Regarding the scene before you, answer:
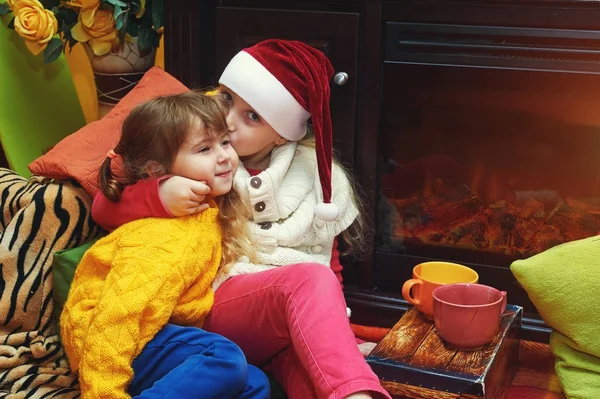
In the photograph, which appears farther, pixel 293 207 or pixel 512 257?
pixel 512 257

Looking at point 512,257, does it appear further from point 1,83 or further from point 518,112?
point 1,83

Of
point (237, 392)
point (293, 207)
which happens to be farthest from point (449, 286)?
point (237, 392)

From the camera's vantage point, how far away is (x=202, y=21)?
1.99m

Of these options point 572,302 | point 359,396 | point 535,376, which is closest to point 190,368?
point 359,396

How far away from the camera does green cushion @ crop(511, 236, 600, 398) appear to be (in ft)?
5.17

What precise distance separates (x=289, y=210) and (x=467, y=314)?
1.35 ft

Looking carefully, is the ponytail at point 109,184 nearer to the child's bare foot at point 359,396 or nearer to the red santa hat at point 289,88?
the red santa hat at point 289,88

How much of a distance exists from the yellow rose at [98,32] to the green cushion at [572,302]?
1.24 metres

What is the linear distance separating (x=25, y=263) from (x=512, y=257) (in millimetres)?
1087

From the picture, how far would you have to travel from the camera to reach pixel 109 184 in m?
1.63

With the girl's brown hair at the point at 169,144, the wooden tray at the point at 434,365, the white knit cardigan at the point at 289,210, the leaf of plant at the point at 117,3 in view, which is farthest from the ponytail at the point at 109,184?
the leaf of plant at the point at 117,3

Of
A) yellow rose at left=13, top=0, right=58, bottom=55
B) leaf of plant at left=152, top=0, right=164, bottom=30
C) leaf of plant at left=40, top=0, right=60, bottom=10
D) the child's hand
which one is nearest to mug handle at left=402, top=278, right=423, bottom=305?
the child's hand

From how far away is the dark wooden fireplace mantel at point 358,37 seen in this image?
70.4 inches

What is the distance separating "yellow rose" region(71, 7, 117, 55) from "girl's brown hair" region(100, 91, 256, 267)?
689 millimetres
